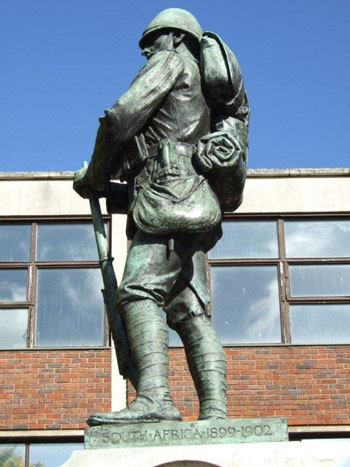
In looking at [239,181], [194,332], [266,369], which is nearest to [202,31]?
[239,181]

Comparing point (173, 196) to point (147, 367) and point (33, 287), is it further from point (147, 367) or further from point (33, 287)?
point (33, 287)

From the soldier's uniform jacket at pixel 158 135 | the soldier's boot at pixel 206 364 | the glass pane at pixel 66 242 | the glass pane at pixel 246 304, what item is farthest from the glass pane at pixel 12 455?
the soldier's boot at pixel 206 364

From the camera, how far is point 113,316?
5.84 meters

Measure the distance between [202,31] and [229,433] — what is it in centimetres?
262

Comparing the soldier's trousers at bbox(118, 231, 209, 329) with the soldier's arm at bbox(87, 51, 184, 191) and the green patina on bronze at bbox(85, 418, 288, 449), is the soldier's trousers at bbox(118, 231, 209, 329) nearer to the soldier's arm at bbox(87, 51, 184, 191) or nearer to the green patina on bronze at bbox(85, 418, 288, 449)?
the soldier's arm at bbox(87, 51, 184, 191)

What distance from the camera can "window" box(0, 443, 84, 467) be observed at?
57.3ft

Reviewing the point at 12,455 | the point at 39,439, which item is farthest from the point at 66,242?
the point at 12,455

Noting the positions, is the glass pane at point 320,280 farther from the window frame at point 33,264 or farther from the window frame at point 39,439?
the window frame at point 39,439

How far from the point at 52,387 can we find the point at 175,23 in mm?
12694

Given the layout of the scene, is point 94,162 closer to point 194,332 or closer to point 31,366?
point 194,332

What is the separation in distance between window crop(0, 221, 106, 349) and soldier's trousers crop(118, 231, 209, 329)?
1266 centimetres

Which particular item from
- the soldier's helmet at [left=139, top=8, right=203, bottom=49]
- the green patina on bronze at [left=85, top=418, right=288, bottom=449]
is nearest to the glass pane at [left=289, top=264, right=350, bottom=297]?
the soldier's helmet at [left=139, top=8, right=203, bottom=49]

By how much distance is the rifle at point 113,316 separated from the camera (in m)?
5.71

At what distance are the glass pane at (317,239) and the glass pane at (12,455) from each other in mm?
6107
